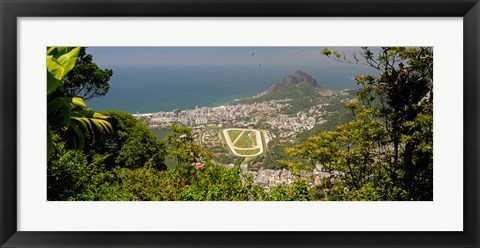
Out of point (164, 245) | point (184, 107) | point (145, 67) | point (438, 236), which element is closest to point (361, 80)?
point (184, 107)

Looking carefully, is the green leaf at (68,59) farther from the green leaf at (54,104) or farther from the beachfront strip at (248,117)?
the beachfront strip at (248,117)

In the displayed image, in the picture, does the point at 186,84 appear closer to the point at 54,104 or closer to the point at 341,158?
the point at 341,158

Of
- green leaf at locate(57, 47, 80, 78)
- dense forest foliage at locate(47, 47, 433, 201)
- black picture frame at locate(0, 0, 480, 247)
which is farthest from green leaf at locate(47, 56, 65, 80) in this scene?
dense forest foliage at locate(47, 47, 433, 201)

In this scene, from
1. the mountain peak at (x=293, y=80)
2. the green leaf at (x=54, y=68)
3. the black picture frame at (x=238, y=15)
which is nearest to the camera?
the black picture frame at (x=238, y=15)

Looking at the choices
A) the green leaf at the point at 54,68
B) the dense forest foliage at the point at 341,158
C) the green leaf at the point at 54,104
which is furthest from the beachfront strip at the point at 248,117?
the green leaf at the point at 54,68

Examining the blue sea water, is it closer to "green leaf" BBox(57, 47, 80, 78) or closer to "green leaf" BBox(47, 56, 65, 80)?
"green leaf" BBox(57, 47, 80, 78)

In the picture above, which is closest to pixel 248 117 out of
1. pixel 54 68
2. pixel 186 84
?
pixel 186 84

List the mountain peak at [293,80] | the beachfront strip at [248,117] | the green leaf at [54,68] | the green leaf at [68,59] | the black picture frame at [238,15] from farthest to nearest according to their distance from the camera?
the mountain peak at [293,80], the beachfront strip at [248,117], the green leaf at [68,59], the green leaf at [54,68], the black picture frame at [238,15]
